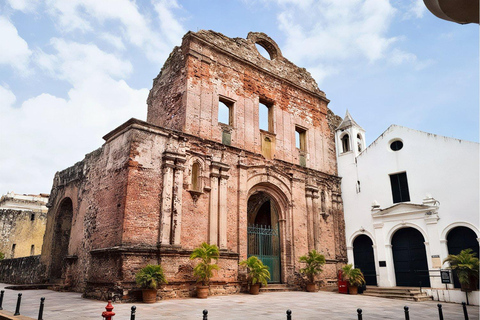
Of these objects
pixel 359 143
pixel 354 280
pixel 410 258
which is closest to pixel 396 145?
pixel 359 143

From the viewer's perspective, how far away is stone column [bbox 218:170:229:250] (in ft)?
44.4

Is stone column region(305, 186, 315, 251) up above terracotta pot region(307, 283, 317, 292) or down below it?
above

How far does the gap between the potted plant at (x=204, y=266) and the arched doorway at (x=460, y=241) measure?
31.0 ft

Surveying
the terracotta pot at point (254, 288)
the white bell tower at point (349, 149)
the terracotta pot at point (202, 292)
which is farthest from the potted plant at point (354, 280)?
the terracotta pot at point (202, 292)

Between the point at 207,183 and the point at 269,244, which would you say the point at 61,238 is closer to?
the point at 207,183

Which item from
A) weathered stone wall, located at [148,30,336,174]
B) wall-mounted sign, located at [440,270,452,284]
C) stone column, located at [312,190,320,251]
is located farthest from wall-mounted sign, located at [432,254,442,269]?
weathered stone wall, located at [148,30,336,174]

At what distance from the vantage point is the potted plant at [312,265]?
15.3 m

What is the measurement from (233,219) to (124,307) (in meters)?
5.72

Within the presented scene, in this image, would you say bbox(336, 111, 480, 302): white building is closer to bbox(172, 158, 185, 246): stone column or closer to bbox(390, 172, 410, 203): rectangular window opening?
bbox(390, 172, 410, 203): rectangular window opening

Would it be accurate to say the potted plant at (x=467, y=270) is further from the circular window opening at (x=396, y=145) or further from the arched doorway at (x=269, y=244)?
the arched doorway at (x=269, y=244)

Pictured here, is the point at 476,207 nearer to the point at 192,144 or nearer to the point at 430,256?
the point at 430,256

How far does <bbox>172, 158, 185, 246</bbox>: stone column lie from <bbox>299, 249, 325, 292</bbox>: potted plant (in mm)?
5695

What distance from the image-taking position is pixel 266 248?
52.5ft

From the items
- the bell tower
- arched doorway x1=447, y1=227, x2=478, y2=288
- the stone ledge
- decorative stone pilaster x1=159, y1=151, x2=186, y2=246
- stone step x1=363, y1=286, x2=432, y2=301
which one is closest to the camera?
the stone ledge
